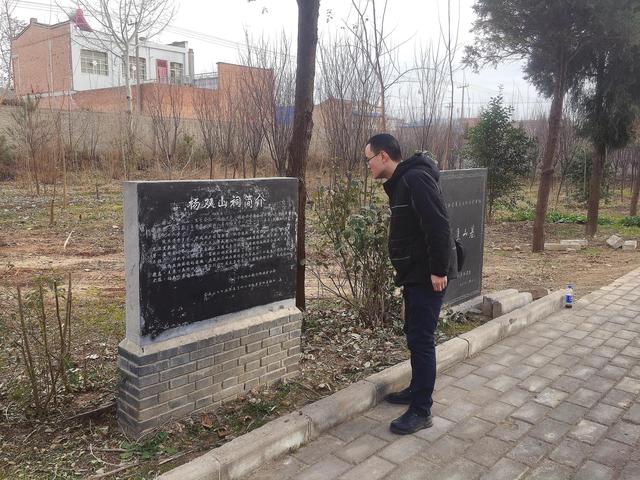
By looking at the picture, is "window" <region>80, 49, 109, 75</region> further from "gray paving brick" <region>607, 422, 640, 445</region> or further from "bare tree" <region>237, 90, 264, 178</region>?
"gray paving brick" <region>607, 422, 640, 445</region>

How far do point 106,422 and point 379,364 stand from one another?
1.95m

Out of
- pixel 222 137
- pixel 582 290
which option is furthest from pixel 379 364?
pixel 222 137

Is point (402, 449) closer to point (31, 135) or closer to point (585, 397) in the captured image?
point (585, 397)

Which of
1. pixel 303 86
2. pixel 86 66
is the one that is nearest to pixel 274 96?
pixel 303 86

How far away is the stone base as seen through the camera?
2.97 meters

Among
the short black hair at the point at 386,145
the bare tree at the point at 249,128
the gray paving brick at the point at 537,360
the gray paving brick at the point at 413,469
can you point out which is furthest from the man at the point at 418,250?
the bare tree at the point at 249,128

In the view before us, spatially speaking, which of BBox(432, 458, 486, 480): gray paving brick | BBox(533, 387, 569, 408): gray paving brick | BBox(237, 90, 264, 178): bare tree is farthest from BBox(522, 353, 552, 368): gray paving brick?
BBox(237, 90, 264, 178): bare tree

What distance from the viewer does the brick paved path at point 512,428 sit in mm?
2859

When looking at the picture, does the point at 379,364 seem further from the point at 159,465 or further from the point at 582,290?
the point at 582,290

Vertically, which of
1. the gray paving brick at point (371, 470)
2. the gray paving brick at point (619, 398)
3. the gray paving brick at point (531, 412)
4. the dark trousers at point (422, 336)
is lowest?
the gray paving brick at point (371, 470)

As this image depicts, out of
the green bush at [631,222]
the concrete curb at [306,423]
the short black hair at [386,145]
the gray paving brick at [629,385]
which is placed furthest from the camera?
the green bush at [631,222]

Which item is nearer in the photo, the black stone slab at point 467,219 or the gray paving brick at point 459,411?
the gray paving brick at point 459,411

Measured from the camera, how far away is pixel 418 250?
3.20 meters

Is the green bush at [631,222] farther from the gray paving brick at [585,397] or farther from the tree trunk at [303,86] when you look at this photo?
the tree trunk at [303,86]
